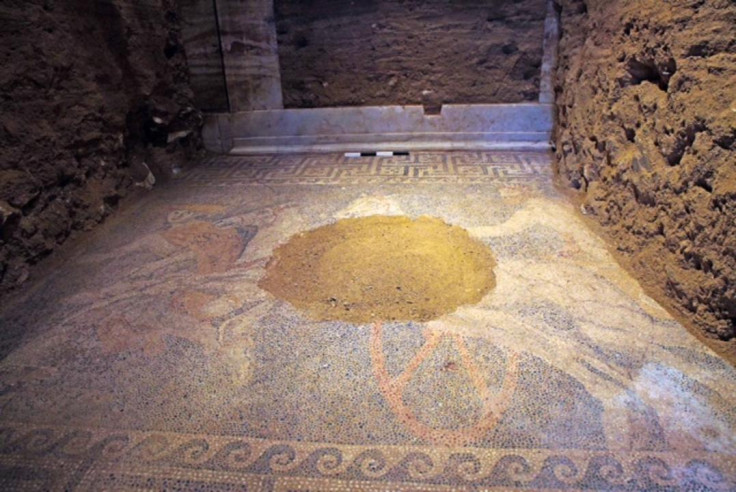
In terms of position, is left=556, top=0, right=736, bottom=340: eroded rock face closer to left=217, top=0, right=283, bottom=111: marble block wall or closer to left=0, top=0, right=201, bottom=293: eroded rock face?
left=217, top=0, right=283, bottom=111: marble block wall

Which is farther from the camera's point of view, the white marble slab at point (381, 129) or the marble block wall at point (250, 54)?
the white marble slab at point (381, 129)

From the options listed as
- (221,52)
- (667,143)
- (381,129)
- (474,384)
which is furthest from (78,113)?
(667,143)

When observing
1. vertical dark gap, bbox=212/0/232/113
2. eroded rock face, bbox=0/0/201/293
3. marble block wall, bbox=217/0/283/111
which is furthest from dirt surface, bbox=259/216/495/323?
vertical dark gap, bbox=212/0/232/113

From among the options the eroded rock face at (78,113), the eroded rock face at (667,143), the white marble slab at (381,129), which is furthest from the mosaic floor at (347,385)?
the white marble slab at (381,129)

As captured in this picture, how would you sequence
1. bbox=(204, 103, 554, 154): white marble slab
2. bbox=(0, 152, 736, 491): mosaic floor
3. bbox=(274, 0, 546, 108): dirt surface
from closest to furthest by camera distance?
bbox=(0, 152, 736, 491): mosaic floor < bbox=(274, 0, 546, 108): dirt surface < bbox=(204, 103, 554, 154): white marble slab

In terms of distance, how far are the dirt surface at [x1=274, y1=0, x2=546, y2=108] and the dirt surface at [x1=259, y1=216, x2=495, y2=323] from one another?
1939mm

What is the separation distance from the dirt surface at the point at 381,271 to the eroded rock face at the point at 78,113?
130cm

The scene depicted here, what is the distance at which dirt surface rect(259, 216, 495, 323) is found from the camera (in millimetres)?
2137

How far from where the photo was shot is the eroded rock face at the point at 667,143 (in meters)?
1.82

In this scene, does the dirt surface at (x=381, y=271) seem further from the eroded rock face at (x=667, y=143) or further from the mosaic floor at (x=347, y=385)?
the eroded rock face at (x=667, y=143)

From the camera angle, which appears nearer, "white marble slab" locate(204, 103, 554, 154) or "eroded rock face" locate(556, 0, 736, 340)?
"eroded rock face" locate(556, 0, 736, 340)

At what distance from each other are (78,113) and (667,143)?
3.24 meters

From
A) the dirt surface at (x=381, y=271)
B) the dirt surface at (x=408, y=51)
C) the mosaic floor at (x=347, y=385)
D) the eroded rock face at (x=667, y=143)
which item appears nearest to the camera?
the mosaic floor at (x=347, y=385)

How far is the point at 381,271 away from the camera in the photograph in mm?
2393
